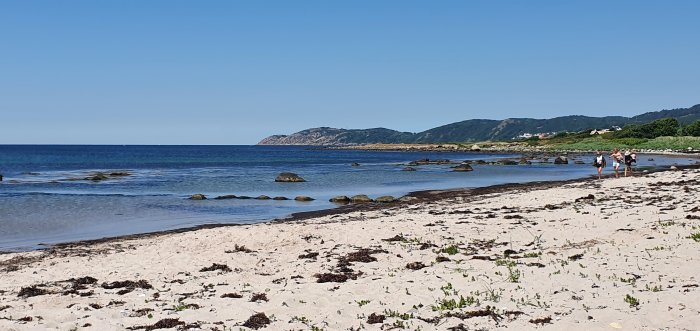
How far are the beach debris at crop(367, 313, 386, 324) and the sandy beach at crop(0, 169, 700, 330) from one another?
0.02 m

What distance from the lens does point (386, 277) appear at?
12.9m

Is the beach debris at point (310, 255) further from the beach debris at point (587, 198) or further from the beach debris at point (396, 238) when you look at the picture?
the beach debris at point (587, 198)

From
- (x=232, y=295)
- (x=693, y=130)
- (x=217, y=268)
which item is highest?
(x=693, y=130)

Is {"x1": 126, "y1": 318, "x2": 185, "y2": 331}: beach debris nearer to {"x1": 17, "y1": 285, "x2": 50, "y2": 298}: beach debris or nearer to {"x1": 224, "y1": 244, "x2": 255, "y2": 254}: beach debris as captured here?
{"x1": 17, "y1": 285, "x2": 50, "y2": 298}: beach debris

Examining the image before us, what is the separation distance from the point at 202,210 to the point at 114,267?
56.5 ft

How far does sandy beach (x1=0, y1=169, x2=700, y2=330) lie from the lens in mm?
9664

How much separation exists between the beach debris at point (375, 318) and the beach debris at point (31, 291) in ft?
24.5

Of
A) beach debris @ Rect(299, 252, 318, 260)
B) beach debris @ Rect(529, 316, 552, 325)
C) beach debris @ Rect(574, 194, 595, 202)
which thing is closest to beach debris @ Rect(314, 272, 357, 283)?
beach debris @ Rect(299, 252, 318, 260)

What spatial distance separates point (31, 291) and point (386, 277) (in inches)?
305

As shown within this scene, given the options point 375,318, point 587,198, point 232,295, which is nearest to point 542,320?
point 375,318

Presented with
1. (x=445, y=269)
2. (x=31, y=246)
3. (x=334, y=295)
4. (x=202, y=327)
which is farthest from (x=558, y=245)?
(x=31, y=246)

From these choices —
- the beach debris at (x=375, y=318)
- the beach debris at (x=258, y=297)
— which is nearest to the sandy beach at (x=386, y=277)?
the beach debris at (x=375, y=318)

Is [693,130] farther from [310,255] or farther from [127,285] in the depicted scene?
[127,285]

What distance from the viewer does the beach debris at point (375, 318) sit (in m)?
9.60
